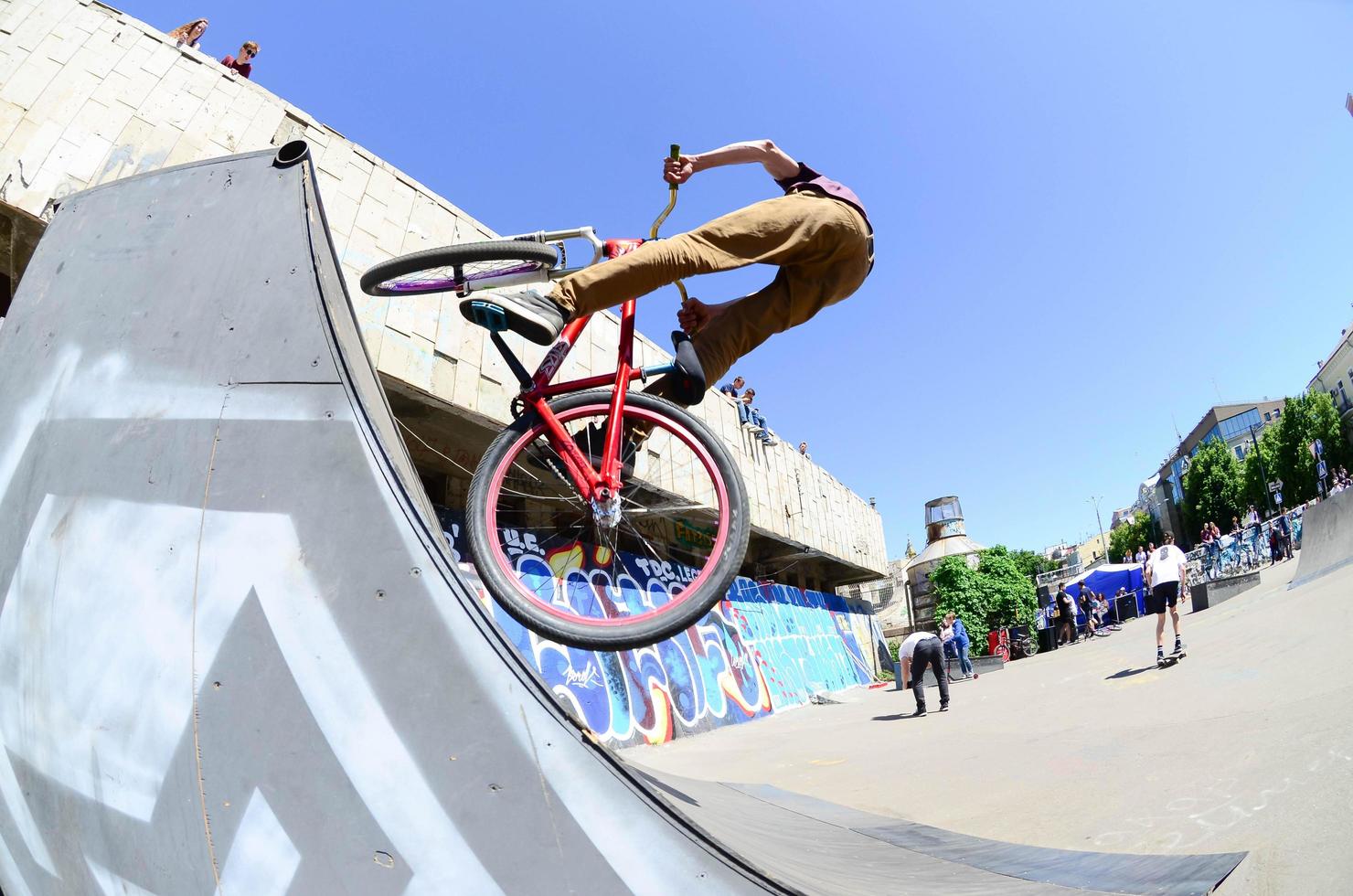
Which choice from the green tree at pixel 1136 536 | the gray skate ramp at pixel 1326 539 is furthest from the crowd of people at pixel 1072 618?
the green tree at pixel 1136 536

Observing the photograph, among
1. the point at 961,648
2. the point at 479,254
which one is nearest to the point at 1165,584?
the point at 479,254

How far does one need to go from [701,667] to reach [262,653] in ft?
41.6

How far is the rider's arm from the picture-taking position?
3.02 metres

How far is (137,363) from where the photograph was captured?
2449 mm

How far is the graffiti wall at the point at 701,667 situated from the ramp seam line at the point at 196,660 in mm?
3340

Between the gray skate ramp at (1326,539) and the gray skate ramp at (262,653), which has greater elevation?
the gray skate ramp at (262,653)

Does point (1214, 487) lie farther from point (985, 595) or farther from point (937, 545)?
point (985, 595)

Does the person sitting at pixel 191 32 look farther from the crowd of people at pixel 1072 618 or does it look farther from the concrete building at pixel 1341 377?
the concrete building at pixel 1341 377

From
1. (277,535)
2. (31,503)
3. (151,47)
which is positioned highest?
(151,47)

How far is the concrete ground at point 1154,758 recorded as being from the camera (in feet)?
8.15

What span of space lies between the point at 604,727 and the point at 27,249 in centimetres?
920

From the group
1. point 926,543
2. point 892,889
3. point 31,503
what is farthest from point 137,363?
point 926,543

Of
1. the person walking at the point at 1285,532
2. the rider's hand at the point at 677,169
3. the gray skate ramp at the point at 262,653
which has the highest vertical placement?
the rider's hand at the point at 677,169

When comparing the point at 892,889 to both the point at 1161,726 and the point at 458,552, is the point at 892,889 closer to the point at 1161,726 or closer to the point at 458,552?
the point at 1161,726
